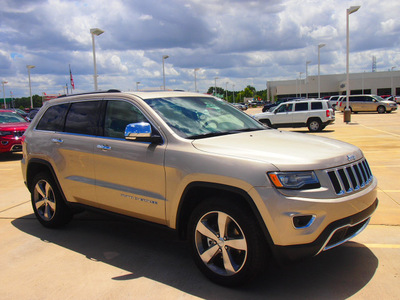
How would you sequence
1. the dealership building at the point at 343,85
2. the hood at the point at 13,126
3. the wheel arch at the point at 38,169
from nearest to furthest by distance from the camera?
the wheel arch at the point at 38,169 < the hood at the point at 13,126 < the dealership building at the point at 343,85

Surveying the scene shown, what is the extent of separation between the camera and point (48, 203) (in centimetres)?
519

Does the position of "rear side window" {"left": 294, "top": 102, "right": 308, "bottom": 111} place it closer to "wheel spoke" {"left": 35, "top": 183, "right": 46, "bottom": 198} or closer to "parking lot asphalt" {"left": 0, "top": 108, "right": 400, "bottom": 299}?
"parking lot asphalt" {"left": 0, "top": 108, "right": 400, "bottom": 299}

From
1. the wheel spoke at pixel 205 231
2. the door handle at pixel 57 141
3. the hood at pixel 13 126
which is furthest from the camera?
the hood at pixel 13 126

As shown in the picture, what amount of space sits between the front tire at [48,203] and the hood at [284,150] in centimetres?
244

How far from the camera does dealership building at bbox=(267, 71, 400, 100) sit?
89.8 m

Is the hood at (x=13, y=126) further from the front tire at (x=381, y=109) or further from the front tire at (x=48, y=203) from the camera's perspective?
the front tire at (x=381, y=109)

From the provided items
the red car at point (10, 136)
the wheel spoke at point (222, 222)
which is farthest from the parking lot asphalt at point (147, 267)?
the red car at point (10, 136)

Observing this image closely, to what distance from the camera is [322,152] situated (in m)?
3.35

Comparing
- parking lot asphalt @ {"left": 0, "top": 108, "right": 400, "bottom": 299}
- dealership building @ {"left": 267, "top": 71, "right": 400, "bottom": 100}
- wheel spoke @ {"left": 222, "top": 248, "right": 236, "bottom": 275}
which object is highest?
dealership building @ {"left": 267, "top": 71, "right": 400, "bottom": 100}

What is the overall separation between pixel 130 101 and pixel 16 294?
221 centimetres

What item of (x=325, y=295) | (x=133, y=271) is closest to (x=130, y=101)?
(x=133, y=271)

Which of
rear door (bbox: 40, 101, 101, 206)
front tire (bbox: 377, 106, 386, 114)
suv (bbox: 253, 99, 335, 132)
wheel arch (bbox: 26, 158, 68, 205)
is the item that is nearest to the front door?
rear door (bbox: 40, 101, 101, 206)

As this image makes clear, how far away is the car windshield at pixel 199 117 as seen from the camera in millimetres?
3926

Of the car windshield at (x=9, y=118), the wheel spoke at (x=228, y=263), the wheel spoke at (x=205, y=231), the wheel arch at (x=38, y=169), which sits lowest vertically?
the wheel spoke at (x=228, y=263)
